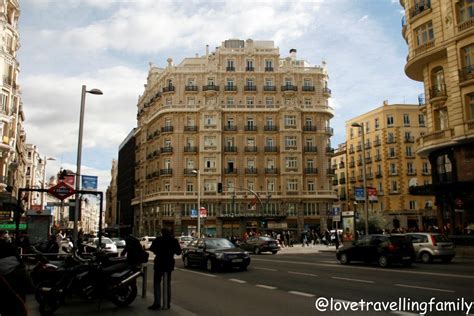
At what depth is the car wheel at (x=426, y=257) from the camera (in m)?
22.4

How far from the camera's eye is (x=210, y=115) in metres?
66.8

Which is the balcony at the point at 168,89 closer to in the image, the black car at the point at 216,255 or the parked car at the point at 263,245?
the parked car at the point at 263,245

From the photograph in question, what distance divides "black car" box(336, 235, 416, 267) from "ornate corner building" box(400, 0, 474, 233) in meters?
11.5

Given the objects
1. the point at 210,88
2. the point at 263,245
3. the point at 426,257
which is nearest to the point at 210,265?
the point at 426,257

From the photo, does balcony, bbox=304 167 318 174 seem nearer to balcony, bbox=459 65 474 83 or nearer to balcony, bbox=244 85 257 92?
balcony, bbox=244 85 257 92

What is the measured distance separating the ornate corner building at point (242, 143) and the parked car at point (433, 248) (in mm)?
40134

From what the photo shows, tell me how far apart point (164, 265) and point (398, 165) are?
224 feet

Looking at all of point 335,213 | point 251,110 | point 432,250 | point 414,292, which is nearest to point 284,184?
point 251,110

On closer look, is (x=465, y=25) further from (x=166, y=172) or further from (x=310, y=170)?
(x=166, y=172)

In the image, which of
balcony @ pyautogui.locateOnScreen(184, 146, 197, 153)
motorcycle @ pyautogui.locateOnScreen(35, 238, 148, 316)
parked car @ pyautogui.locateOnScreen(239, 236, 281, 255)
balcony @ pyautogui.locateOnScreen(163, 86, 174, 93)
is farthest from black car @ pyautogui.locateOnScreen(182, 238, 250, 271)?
balcony @ pyautogui.locateOnScreen(163, 86, 174, 93)

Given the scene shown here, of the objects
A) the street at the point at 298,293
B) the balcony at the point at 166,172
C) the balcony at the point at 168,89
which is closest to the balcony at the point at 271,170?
the balcony at the point at 166,172

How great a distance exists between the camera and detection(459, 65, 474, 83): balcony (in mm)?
30087

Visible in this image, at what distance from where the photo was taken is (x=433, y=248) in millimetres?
22281

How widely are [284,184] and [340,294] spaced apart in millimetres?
54038
